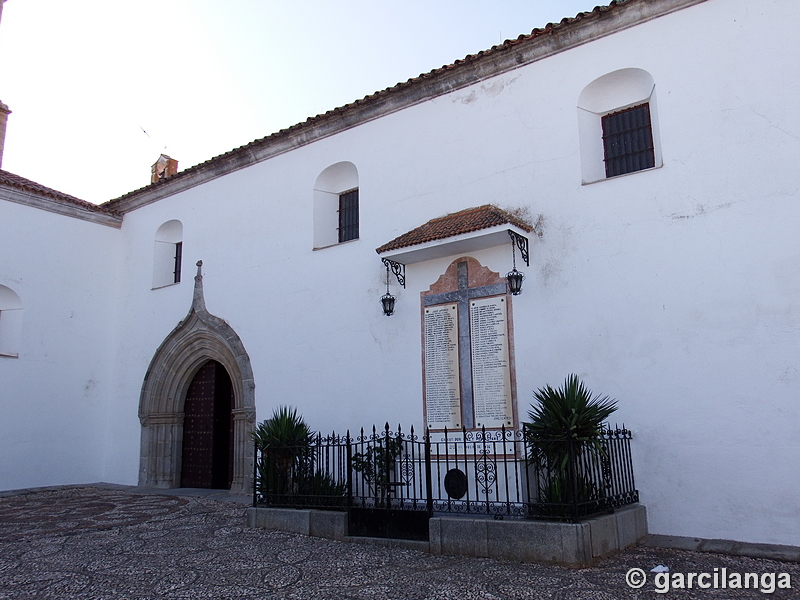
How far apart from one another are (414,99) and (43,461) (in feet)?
29.5

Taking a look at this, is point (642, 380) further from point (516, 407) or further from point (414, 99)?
point (414, 99)

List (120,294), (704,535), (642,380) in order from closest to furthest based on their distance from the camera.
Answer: (704,535) < (642,380) < (120,294)

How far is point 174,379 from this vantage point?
11.6m

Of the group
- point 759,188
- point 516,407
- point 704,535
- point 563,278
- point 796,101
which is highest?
point 796,101

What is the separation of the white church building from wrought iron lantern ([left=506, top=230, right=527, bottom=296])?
61mm

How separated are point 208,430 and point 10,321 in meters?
4.08

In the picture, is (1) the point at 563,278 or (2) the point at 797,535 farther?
(1) the point at 563,278

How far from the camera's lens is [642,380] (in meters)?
6.69

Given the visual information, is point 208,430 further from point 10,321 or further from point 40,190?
point 40,190

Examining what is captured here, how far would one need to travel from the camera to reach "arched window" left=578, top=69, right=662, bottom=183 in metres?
7.49

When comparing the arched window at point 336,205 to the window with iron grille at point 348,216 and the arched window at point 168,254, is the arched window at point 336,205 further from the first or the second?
the arched window at point 168,254

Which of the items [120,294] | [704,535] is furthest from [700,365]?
[120,294]

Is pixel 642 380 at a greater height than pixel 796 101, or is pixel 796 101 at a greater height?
pixel 796 101

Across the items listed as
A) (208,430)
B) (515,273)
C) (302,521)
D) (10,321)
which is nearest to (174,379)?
(208,430)
